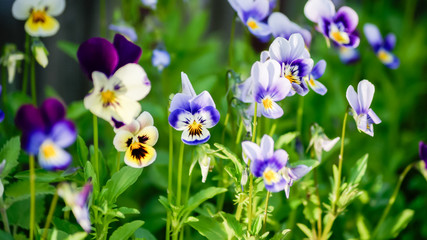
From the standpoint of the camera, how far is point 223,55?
2.49 metres

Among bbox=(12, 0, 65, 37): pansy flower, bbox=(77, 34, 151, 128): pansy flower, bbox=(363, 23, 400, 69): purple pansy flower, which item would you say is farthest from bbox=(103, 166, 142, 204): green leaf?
bbox=(363, 23, 400, 69): purple pansy flower

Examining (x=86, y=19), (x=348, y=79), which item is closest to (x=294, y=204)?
(x=348, y=79)

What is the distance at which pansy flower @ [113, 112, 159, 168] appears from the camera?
719 mm

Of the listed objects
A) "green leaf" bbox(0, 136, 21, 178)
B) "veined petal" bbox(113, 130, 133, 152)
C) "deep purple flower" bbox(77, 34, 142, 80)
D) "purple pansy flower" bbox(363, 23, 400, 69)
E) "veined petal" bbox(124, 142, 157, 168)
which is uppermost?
"deep purple flower" bbox(77, 34, 142, 80)

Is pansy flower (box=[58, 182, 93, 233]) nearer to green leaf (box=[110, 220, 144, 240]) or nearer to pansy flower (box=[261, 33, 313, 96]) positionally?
green leaf (box=[110, 220, 144, 240])

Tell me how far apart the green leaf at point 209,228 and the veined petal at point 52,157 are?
29cm

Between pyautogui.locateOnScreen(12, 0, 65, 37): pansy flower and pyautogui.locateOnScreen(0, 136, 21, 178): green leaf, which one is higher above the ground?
pyautogui.locateOnScreen(12, 0, 65, 37): pansy flower

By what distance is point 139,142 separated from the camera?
733 mm

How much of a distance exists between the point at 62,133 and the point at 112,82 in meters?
0.10

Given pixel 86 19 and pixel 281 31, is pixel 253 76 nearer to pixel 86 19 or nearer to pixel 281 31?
pixel 281 31

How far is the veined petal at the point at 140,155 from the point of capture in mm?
727

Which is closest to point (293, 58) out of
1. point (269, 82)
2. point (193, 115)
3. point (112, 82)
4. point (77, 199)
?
point (269, 82)

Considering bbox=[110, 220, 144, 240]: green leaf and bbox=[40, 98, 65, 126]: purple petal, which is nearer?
bbox=[40, 98, 65, 126]: purple petal

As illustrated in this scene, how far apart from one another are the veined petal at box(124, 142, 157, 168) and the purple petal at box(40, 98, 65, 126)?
0.14 meters
